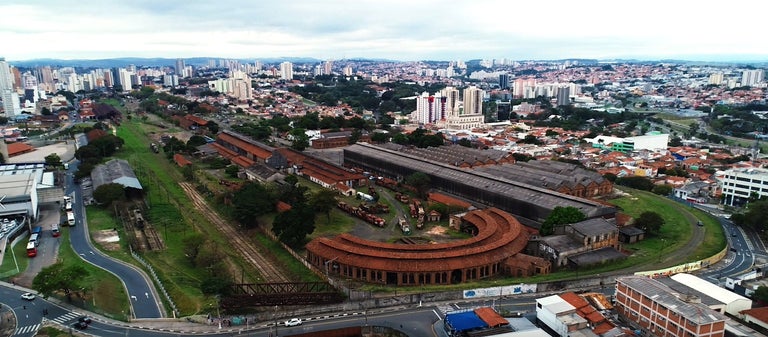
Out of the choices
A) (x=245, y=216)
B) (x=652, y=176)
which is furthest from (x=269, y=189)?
(x=652, y=176)

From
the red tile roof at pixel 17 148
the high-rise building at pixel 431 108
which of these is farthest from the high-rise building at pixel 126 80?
the high-rise building at pixel 431 108

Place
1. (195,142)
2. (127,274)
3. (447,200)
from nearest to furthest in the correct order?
(127,274) < (447,200) < (195,142)

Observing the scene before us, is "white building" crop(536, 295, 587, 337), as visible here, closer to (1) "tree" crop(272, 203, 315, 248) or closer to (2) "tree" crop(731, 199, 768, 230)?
(1) "tree" crop(272, 203, 315, 248)

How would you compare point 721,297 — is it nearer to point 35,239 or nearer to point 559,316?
point 559,316

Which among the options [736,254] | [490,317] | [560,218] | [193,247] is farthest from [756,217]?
[193,247]

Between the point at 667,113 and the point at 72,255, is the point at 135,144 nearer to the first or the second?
the point at 72,255

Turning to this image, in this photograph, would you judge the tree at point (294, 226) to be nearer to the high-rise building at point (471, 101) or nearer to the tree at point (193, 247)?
the tree at point (193, 247)
